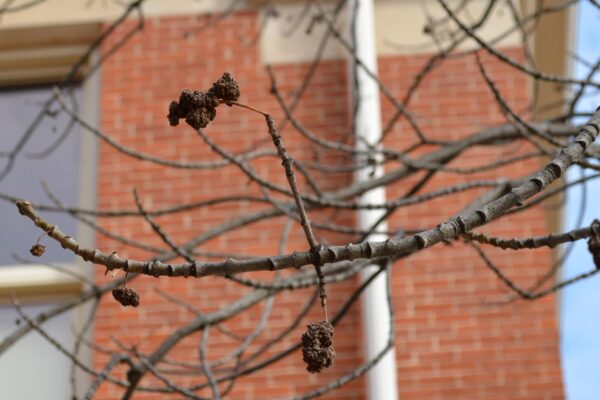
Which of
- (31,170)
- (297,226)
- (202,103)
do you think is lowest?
(202,103)

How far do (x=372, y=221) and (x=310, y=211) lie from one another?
46 cm

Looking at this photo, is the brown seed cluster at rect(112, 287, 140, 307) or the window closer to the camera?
the brown seed cluster at rect(112, 287, 140, 307)

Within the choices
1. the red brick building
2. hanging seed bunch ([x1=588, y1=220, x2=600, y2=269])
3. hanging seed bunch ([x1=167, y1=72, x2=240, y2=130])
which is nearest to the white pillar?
the red brick building

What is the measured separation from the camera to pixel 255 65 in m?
6.24

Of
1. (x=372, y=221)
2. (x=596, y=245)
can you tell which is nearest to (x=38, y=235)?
(x=372, y=221)

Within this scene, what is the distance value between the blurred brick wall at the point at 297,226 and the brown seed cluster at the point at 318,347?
369 cm

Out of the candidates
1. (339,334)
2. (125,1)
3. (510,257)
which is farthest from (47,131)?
(510,257)

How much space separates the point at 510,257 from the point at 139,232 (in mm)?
1949

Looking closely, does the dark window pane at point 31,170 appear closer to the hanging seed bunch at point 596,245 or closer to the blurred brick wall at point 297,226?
the blurred brick wall at point 297,226

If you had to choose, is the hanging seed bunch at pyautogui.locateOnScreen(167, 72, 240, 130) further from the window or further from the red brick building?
the window

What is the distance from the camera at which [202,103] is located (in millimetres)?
1494

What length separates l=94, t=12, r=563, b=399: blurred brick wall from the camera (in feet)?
17.9

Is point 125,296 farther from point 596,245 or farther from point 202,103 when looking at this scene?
point 596,245

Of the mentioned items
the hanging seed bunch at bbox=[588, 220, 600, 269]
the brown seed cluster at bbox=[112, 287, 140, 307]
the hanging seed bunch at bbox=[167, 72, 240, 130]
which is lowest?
the brown seed cluster at bbox=[112, 287, 140, 307]
